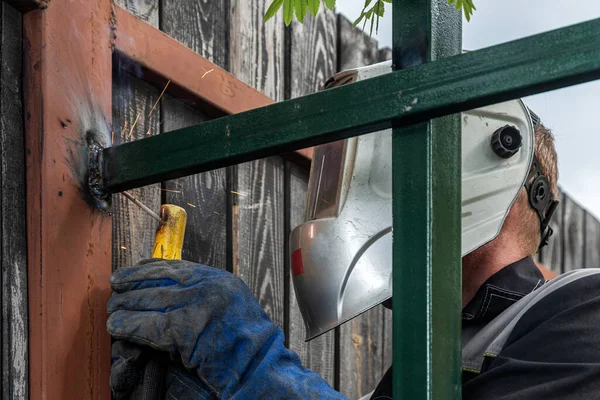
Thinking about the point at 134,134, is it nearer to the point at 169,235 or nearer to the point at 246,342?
the point at 169,235

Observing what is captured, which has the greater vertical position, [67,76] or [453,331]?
[67,76]

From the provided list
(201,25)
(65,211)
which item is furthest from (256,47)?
(65,211)

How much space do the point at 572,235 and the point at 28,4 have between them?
199 inches

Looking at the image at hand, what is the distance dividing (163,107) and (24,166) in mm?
598

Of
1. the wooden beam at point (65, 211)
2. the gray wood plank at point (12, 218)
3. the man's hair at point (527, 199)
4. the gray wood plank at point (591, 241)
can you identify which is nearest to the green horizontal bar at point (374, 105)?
the wooden beam at point (65, 211)

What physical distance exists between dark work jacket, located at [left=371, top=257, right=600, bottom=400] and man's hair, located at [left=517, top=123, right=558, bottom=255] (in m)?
0.56

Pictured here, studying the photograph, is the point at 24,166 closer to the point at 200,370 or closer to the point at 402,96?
the point at 200,370

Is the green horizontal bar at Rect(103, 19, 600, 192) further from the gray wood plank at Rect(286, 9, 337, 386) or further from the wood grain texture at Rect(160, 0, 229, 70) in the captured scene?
the gray wood plank at Rect(286, 9, 337, 386)

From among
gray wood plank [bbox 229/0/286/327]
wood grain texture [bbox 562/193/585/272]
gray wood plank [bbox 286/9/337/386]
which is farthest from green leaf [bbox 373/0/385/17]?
wood grain texture [bbox 562/193/585/272]

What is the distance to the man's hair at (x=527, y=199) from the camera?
2.60 m

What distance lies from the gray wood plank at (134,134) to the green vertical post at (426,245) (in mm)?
917

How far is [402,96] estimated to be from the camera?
5.33 ft

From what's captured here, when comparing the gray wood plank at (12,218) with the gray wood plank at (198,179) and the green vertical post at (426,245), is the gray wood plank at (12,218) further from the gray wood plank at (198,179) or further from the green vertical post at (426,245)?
the green vertical post at (426,245)

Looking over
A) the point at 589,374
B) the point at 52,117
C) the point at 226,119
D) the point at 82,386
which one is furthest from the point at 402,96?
the point at 82,386
